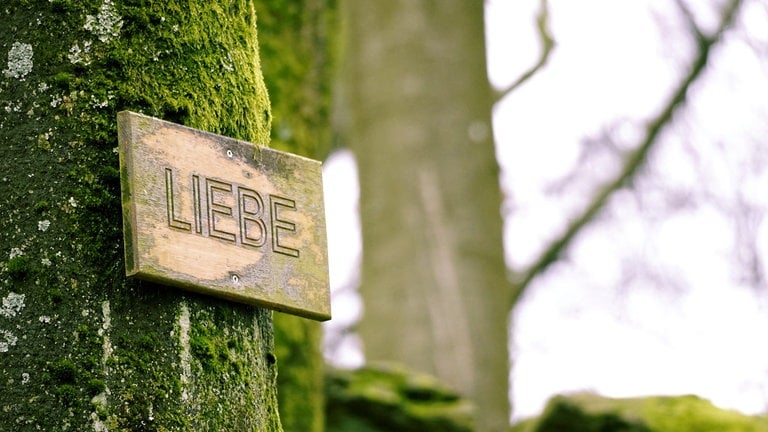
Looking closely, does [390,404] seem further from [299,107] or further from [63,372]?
[63,372]

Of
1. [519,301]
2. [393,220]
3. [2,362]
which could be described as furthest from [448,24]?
[2,362]

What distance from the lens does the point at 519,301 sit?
441 inches

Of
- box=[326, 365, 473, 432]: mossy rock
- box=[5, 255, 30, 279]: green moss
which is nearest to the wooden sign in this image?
box=[5, 255, 30, 279]: green moss

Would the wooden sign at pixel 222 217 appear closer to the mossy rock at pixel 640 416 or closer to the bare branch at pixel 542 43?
the mossy rock at pixel 640 416

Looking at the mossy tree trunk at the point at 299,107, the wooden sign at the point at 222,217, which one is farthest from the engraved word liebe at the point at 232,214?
the mossy tree trunk at the point at 299,107

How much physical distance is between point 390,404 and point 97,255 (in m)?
3.61

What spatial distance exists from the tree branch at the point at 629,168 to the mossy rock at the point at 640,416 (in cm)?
524

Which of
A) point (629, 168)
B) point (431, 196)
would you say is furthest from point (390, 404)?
point (629, 168)

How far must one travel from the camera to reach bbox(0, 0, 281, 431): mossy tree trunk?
1741mm

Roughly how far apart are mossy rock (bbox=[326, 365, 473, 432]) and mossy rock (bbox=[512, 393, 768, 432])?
1.24 ft

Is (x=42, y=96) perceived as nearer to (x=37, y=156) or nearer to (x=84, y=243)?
(x=37, y=156)

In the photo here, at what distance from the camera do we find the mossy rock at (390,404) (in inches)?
209

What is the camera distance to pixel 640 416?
4926 millimetres

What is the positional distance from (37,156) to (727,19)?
8.81 m
